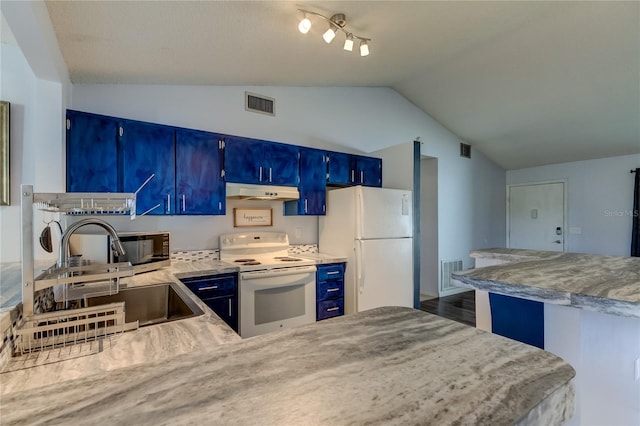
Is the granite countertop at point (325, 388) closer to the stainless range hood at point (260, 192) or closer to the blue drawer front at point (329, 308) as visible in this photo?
the stainless range hood at point (260, 192)

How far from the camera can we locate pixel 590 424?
1450 mm

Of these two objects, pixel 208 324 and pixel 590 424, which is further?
pixel 590 424

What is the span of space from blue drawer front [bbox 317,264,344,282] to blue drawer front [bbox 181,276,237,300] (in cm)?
89

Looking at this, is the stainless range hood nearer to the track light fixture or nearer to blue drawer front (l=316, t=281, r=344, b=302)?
blue drawer front (l=316, t=281, r=344, b=302)

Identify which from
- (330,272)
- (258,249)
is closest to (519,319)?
(330,272)

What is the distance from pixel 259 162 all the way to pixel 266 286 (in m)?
1.23

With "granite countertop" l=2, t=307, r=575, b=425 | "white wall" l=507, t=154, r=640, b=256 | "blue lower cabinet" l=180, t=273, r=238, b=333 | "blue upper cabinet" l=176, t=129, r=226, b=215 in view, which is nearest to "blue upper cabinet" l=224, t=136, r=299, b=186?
"blue upper cabinet" l=176, t=129, r=226, b=215

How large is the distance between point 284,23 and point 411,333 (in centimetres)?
216

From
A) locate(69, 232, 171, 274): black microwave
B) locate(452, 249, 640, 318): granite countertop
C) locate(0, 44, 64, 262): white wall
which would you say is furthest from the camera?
locate(69, 232, 171, 274): black microwave

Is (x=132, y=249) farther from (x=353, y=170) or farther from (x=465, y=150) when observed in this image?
(x=465, y=150)

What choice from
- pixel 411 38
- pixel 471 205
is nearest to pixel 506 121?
pixel 471 205

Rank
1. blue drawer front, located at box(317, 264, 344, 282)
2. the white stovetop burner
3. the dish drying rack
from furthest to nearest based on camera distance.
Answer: blue drawer front, located at box(317, 264, 344, 282), the white stovetop burner, the dish drying rack

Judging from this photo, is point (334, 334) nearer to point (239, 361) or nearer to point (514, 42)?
point (239, 361)

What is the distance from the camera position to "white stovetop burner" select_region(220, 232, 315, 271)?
3.02m
